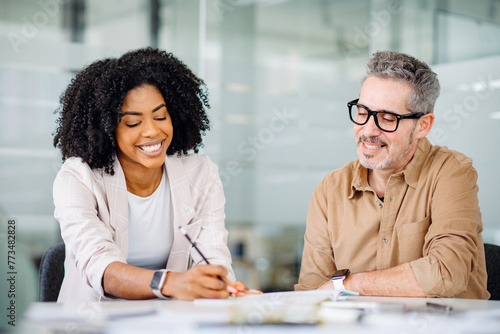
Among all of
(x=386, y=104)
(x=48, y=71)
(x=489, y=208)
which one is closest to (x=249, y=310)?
(x=386, y=104)

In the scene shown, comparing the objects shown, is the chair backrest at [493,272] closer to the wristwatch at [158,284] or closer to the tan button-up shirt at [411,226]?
the tan button-up shirt at [411,226]

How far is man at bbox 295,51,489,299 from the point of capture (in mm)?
1879

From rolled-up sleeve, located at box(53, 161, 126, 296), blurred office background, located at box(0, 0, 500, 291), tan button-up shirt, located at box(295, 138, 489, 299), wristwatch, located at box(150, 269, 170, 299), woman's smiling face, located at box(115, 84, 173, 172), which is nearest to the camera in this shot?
wristwatch, located at box(150, 269, 170, 299)

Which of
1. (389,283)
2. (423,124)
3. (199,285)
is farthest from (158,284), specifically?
(423,124)

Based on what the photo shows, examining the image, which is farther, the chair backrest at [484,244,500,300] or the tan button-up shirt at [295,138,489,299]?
the chair backrest at [484,244,500,300]

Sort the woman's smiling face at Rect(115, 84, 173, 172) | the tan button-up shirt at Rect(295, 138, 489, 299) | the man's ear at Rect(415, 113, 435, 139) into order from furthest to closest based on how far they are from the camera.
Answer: the man's ear at Rect(415, 113, 435, 139), the woman's smiling face at Rect(115, 84, 173, 172), the tan button-up shirt at Rect(295, 138, 489, 299)

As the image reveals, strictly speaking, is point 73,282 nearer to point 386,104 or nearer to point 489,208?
point 386,104

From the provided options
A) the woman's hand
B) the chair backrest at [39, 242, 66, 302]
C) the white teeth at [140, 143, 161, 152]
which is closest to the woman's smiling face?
the white teeth at [140, 143, 161, 152]

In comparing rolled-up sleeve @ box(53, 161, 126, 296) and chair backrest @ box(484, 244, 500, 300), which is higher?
rolled-up sleeve @ box(53, 161, 126, 296)

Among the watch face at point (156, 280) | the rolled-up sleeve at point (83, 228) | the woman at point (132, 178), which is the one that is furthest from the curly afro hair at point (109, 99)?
the watch face at point (156, 280)

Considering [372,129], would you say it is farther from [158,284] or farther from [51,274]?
[51,274]

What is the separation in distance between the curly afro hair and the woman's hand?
655mm

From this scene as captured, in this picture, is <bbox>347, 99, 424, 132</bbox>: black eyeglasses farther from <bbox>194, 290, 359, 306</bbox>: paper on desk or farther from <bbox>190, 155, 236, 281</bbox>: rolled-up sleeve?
<bbox>194, 290, 359, 306</bbox>: paper on desk

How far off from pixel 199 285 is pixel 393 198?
0.91 m
